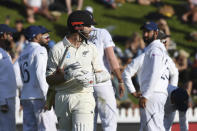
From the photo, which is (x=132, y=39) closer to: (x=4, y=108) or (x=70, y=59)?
(x=4, y=108)

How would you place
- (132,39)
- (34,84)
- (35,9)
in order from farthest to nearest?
(35,9), (132,39), (34,84)

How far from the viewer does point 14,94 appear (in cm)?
904

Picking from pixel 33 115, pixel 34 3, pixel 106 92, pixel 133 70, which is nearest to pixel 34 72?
pixel 33 115

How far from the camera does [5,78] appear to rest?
8945 mm

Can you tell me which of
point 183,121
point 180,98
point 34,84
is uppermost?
point 34,84

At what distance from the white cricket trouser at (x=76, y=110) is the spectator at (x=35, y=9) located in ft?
34.4

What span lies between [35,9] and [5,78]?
27.8 feet

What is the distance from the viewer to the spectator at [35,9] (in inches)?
660

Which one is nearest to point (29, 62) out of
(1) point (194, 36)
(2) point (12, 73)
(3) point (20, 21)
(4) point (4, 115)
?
(2) point (12, 73)

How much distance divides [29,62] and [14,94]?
2.04ft

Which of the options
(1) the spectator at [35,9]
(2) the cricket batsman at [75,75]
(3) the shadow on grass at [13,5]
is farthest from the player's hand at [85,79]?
(3) the shadow on grass at [13,5]

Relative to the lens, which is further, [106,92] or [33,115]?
[33,115]

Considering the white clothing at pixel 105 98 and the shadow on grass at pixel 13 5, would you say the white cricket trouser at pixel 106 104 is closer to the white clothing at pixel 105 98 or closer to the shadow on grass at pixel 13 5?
the white clothing at pixel 105 98

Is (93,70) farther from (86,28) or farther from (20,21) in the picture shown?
(20,21)
